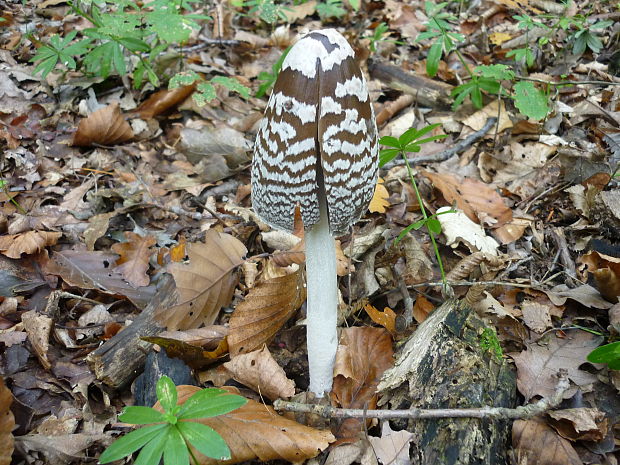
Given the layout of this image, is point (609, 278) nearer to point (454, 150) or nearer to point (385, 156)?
point (385, 156)

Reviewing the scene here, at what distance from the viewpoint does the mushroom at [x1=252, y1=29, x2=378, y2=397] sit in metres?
2.35

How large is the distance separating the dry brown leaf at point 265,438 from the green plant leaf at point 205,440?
616 mm

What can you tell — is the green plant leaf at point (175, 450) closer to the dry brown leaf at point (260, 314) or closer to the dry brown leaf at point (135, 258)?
the dry brown leaf at point (260, 314)

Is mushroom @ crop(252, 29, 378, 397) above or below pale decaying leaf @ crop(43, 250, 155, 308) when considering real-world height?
above

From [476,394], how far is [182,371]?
1.95m

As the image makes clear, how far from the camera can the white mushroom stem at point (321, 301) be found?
2.91m

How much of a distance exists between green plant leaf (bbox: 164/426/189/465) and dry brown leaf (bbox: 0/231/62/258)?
9.66 ft

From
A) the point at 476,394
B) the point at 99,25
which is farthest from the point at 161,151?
the point at 476,394

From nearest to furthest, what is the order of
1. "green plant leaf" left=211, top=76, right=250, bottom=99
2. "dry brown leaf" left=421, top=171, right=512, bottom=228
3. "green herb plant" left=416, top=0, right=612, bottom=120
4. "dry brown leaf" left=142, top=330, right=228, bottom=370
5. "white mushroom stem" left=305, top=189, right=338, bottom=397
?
"white mushroom stem" left=305, top=189, right=338, bottom=397, "dry brown leaf" left=142, top=330, right=228, bottom=370, "dry brown leaf" left=421, top=171, right=512, bottom=228, "green herb plant" left=416, top=0, right=612, bottom=120, "green plant leaf" left=211, top=76, right=250, bottom=99

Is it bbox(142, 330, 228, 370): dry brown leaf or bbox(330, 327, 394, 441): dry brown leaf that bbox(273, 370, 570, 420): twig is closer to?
bbox(330, 327, 394, 441): dry brown leaf

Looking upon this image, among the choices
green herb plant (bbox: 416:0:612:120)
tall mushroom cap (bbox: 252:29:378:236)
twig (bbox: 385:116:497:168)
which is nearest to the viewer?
tall mushroom cap (bbox: 252:29:378:236)

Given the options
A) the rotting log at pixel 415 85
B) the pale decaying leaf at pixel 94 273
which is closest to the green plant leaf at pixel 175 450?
the pale decaying leaf at pixel 94 273

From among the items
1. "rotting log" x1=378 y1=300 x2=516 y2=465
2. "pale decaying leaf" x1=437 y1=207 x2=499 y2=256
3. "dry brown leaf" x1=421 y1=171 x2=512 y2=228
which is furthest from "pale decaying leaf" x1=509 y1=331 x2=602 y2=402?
"dry brown leaf" x1=421 y1=171 x2=512 y2=228

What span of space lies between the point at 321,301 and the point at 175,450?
4.15 ft
